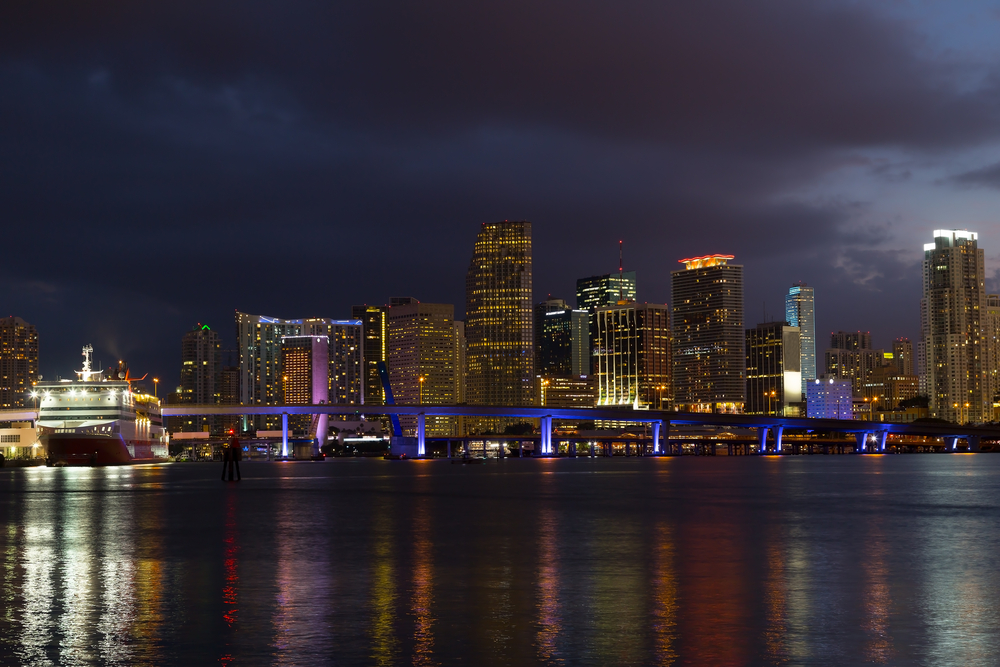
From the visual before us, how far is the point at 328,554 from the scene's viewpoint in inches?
1195

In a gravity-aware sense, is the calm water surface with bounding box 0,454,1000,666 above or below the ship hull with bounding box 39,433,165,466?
above

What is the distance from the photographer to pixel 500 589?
74.8ft

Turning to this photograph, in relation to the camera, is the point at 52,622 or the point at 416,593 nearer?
the point at 52,622

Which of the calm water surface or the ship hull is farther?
the ship hull

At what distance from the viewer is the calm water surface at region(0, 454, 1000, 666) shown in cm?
1631

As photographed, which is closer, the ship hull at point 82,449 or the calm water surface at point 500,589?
the calm water surface at point 500,589

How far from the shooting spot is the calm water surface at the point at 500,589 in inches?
642

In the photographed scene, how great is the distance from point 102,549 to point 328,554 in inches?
279

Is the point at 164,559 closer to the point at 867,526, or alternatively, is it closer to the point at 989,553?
the point at 989,553

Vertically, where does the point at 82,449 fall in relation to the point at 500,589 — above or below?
below

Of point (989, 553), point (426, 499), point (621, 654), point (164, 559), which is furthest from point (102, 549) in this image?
point (426, 499)

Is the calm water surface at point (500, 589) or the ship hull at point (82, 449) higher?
the calm water surface at point (500, 589)

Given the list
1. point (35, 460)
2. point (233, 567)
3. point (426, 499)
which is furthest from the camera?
point (35, 460)

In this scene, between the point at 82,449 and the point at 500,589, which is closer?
the point at 500,589
